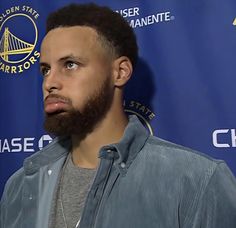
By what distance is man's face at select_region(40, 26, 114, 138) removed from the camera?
2.85 ft

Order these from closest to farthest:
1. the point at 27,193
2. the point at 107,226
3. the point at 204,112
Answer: the point at 107,226
the point at 27,193
the point at 204,112

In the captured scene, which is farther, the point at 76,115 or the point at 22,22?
the point at 22,22

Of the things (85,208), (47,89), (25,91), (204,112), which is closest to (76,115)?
(47,89)

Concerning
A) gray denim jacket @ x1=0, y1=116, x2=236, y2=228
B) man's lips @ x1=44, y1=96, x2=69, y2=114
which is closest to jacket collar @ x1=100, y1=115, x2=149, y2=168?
gray denim jacket @ x1=0, y1=116, x2=236, y2=228

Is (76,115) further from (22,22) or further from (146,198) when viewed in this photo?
(22,22)

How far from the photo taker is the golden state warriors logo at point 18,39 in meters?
1.33

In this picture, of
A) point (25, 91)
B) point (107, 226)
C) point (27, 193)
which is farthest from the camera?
point (25, 91)

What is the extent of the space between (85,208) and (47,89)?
0.26 m

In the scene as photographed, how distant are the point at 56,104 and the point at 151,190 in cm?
26

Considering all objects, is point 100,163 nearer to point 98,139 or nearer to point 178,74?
point 98,139

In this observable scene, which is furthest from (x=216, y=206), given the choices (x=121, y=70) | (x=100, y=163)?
(x=121, y=70)

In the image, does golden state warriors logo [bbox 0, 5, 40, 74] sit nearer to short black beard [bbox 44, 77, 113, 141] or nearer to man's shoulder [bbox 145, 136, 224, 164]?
short black beard [bbox 44, 77, 113, 141]

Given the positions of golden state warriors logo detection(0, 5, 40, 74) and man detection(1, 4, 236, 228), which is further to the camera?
golden state warriors logo detection(0, 5, 40, 74)

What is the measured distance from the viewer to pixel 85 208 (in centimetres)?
81
